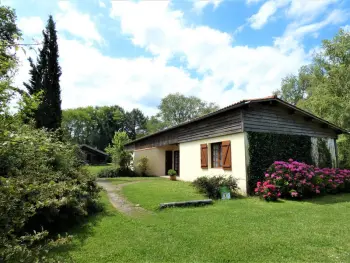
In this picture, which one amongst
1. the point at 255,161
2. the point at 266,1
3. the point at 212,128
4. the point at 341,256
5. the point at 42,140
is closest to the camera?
the point at 42,140

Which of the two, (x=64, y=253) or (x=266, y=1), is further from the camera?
(x=266, y=1)

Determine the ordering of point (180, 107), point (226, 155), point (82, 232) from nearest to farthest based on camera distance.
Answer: point (82, 232) → point (226, 155) → point (180, 107)

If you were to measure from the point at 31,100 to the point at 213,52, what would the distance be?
1109 cm

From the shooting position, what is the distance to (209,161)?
453 inches

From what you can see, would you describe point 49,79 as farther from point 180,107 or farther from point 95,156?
point 180,107

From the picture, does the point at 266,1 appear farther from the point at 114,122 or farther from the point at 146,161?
the point at 114,122

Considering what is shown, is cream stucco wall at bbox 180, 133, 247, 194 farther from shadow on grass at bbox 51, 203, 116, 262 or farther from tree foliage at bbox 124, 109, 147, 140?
tree foliage at bbox 124, 109, 147, 140

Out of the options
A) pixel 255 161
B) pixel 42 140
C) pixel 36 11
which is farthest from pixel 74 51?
pixel 255 161

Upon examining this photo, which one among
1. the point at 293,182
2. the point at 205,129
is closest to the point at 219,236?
the point at 293,182

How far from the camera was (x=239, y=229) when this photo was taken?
4.90m

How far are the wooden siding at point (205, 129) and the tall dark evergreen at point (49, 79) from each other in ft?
23.3

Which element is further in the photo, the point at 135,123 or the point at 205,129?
the point at 135,123

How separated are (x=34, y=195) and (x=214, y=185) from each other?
6589mm

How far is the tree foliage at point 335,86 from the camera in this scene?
49.0 feet
